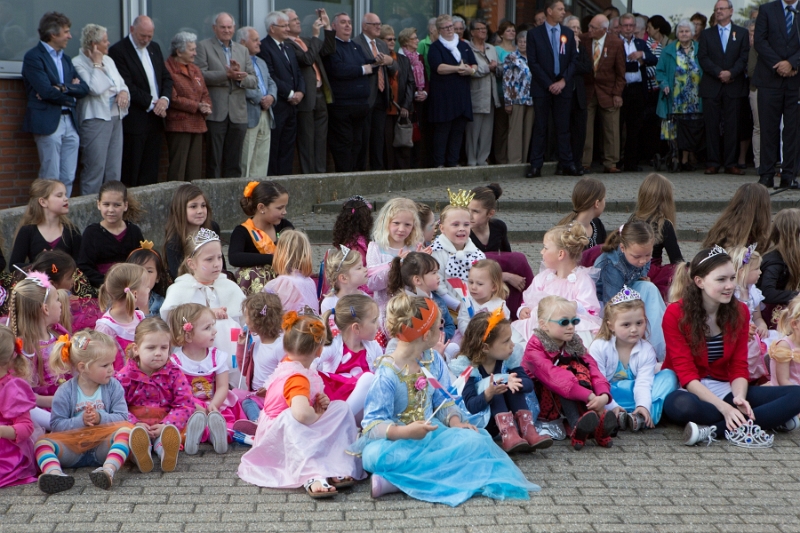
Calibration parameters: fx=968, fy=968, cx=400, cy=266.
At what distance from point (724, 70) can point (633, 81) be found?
1734 millimetres

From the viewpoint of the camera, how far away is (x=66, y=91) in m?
9.48

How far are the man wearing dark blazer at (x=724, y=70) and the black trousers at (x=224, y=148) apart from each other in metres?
6.89

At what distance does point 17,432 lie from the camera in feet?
15.4

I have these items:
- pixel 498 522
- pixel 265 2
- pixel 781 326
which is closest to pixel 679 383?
pixel 781 326

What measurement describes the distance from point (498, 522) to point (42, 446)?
2299 millimetres

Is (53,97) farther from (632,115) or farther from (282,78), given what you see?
(632,115)

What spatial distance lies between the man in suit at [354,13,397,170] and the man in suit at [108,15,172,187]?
340 centimetres

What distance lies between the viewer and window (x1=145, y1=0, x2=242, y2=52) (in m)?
11.6

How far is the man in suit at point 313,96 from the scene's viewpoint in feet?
40.4

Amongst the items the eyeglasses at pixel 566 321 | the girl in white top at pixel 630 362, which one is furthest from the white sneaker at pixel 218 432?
the girl in white top at pixel 630 362

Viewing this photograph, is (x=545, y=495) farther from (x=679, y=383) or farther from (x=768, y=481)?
(x=679, y=383)

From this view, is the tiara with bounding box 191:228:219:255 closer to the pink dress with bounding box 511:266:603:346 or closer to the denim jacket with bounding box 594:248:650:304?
the pink dress with bounding box 511:266:603:346

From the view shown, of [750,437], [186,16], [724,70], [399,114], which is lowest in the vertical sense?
[750,437]

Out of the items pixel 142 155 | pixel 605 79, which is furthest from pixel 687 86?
pixel 142 155
